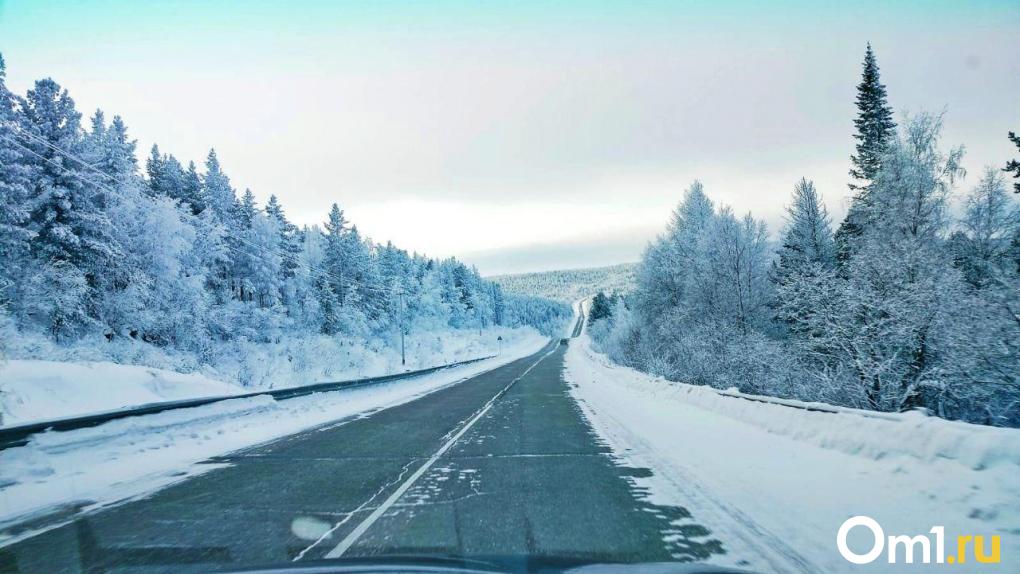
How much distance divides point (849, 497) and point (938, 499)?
77cm

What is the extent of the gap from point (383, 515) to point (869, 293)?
1428 cm

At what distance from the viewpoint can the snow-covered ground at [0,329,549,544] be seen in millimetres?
6648

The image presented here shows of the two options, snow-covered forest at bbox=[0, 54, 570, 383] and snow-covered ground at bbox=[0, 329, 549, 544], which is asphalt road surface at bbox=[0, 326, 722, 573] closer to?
snow-covered ground at bbox=[0, 329, 549, 544]

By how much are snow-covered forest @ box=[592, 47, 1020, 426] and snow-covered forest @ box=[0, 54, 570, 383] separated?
23.8 m

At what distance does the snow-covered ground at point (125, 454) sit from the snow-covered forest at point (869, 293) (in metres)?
13.4

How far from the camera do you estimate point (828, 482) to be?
6004 millimetres

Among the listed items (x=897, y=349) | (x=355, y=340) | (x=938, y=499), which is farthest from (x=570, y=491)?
(x=355, y=340)

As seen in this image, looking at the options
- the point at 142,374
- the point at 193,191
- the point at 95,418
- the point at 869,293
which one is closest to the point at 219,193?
the point at 193,191

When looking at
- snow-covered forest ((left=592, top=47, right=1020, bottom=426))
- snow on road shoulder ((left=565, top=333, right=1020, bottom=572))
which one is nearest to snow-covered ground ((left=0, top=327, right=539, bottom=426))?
snow on road shoulder ((left=565, top=333, right=1020, bottom=572))

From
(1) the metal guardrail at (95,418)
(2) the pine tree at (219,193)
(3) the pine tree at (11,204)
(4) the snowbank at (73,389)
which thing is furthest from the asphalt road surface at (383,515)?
(2) the pine tree at (219,193)

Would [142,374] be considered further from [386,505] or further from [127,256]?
[127,256]

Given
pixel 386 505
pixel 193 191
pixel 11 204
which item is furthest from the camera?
pixel 193 191

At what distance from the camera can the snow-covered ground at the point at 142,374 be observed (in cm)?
1255

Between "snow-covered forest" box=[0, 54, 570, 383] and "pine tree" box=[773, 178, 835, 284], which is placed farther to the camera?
"pine tree" box=[773, 178, 835, 284]
